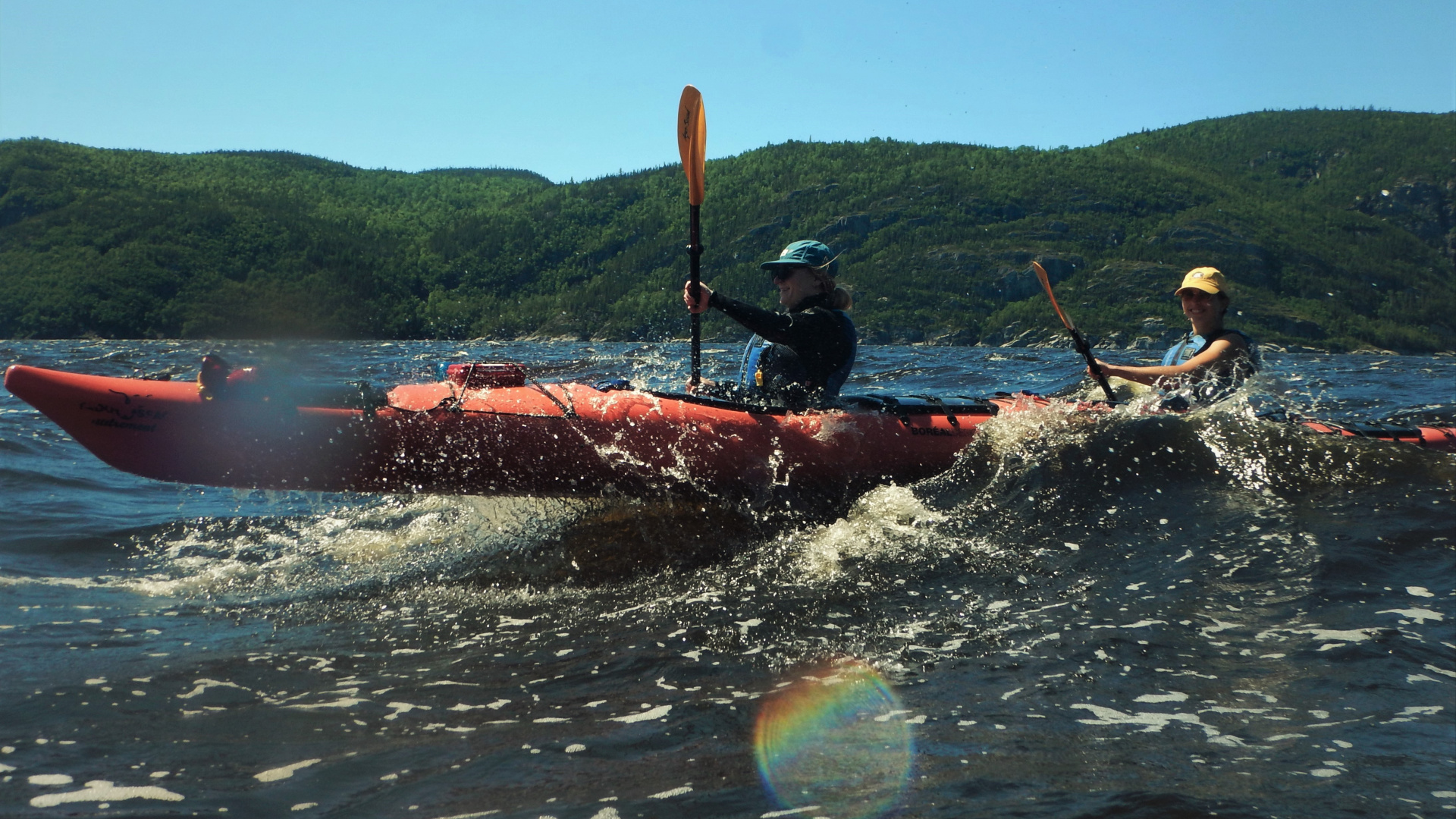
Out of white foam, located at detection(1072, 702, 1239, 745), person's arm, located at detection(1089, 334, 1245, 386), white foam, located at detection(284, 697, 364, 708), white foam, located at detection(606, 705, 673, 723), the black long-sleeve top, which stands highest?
the black long-sleeve top

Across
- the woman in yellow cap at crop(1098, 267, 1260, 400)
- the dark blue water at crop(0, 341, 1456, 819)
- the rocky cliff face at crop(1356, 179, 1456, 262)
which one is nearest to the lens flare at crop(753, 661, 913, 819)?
the dark blue water at crop(0, 341, 1456, 819)

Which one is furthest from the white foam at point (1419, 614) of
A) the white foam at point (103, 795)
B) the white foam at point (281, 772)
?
the white foam at point (103, 795)

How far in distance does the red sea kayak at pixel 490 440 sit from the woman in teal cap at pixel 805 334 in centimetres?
21

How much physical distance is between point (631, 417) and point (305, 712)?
2.50 m

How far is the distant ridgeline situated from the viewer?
57.8 meters

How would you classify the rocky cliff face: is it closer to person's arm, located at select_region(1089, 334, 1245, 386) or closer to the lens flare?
person's arm, located at select_region(1089, 334, 1245, 386)

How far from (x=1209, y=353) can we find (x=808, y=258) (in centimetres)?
241

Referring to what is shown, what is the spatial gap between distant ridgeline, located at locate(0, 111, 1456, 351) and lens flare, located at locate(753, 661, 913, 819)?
1217 inches

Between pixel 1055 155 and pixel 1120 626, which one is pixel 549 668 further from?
pixel 1055 155

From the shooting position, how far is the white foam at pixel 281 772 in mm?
2385

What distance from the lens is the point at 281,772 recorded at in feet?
7.95

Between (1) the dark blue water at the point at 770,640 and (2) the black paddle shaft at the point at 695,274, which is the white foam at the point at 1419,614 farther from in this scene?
(2) the black paddle shaft at the point at 695,274

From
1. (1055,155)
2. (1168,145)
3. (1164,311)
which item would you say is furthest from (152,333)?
(1168,145)

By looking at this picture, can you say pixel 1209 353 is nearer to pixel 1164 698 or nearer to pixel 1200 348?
pixel 1200 348
